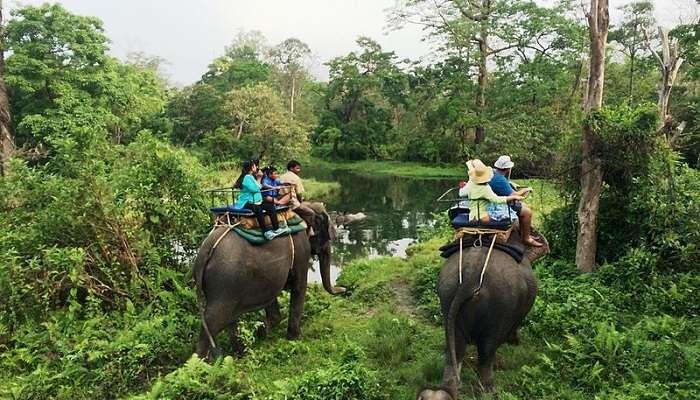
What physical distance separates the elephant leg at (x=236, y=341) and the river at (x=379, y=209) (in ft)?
6.87

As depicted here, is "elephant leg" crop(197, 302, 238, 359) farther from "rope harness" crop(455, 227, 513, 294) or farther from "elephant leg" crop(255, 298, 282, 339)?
"rope harness" crop(455, 227, 513, 294)

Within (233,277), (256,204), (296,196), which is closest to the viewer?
(233,277)

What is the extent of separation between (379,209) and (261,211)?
18.1m

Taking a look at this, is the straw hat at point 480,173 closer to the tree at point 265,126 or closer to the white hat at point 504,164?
the white hat at point 504,164

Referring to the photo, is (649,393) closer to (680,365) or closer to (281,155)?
(680,365)

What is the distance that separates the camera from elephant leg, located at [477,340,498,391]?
484 centimetres

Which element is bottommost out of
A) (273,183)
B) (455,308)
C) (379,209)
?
(379,209)

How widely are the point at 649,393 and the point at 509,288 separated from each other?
1.42 metres

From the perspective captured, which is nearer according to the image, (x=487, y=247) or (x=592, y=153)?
(x=487, y=247)

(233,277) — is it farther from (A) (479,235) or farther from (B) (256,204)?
(A) (479,235)

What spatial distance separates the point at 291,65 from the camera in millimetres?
49906

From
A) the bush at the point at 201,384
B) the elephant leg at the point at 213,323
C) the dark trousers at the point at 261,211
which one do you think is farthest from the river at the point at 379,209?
the bush at the point at 201,384

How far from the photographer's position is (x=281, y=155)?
2869 cm

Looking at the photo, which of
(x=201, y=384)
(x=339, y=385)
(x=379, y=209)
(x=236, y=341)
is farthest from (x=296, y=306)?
(x=379, y=209)
